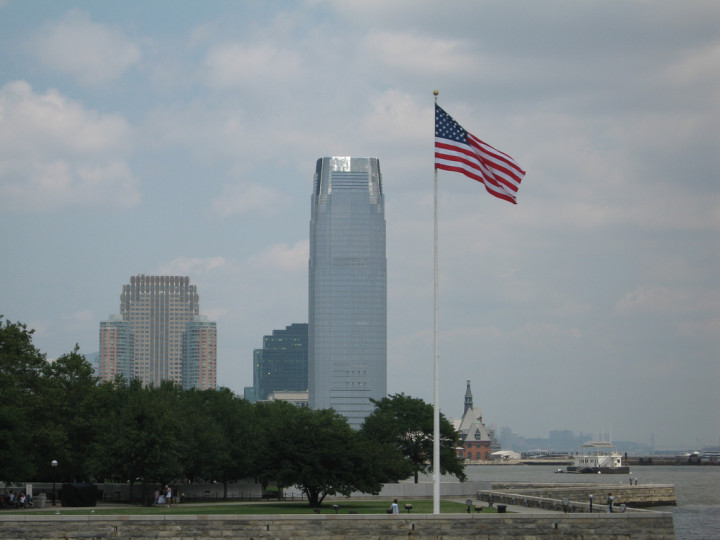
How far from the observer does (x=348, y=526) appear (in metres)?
50.2

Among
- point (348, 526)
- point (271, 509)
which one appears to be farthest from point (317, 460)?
point (348, 526)

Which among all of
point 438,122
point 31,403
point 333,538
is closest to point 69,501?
point 31,403

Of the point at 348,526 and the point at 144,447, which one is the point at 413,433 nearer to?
the point at 144,447

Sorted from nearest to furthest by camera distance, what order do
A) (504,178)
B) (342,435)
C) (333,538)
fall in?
(504,178) < (333,538) < (342,435)

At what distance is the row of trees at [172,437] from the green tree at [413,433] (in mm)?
110

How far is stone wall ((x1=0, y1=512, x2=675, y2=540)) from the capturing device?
4869 centimetres

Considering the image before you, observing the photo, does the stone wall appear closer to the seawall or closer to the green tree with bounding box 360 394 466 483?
the seawall

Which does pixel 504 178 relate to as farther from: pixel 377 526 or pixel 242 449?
pixel 242 449

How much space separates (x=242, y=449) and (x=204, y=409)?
A: 12.3m

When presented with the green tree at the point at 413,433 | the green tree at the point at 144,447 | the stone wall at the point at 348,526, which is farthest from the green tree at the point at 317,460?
the green tree at the point at 413,433

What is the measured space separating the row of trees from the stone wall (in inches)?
649

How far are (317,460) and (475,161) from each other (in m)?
28.1

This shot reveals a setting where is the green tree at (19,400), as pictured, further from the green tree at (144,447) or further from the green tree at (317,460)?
the green tree at (317,460)

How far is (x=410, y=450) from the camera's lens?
323ft
